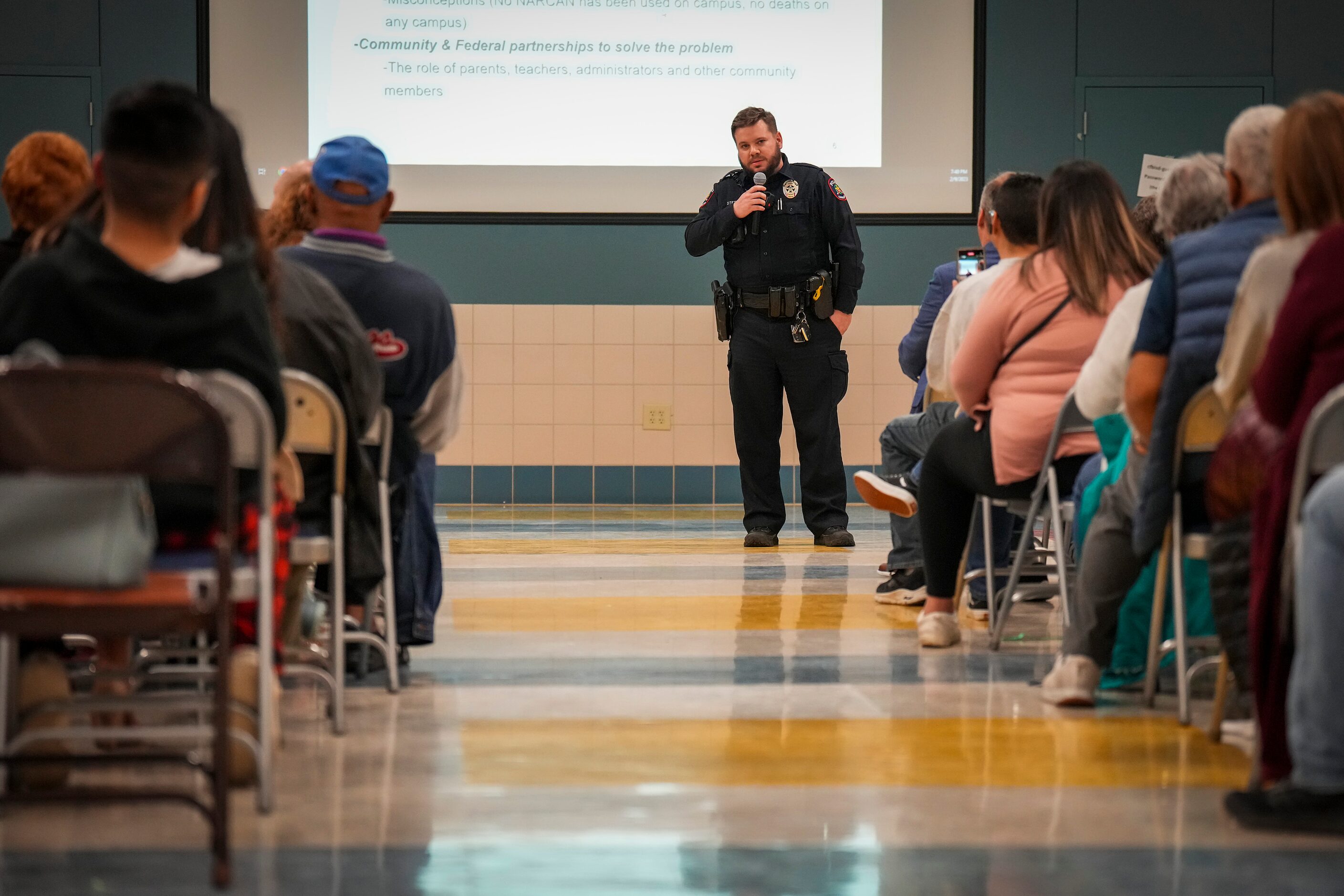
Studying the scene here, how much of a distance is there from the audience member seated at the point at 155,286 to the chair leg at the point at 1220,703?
6.07 feet

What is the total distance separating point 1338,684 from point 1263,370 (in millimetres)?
507

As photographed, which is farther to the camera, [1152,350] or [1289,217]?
[1152,350]

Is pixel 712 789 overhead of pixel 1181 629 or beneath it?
beneath

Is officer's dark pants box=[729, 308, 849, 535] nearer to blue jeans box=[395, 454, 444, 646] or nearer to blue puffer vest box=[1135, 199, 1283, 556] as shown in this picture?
blue jeans box=[395, 454, 444, 646]

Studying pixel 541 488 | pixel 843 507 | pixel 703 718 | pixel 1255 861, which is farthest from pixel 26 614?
pixel 541 488

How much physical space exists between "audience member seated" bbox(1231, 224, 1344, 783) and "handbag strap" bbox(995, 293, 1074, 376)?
133 centimetres

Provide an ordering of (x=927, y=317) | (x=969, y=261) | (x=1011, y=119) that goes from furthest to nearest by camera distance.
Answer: (x=1011, y=119) → (x=969, y=261) → (x=927, y=317)

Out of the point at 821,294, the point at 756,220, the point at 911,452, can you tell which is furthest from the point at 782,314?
the point at 911,452

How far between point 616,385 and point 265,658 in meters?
6.13

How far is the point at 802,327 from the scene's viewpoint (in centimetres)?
658

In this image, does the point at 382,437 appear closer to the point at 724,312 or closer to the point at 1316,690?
the point at 1316,690

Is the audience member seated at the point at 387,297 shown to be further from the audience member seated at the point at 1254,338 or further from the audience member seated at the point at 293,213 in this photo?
the audience member seated at the point at 1254,338

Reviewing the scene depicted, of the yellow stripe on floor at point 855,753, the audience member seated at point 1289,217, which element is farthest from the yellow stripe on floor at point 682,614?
the audience member seated at point 1289,217

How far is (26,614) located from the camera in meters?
2.00
